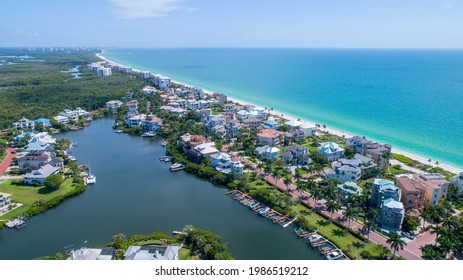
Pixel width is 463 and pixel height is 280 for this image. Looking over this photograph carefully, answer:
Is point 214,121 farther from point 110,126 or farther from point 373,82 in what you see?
point 373,82

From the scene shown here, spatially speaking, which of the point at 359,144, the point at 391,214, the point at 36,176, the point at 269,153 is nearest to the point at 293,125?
the point at 359,144

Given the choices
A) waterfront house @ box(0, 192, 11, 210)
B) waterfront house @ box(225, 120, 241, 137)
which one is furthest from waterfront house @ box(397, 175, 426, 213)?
waterfront house @ box(0, 192, 11, 210)

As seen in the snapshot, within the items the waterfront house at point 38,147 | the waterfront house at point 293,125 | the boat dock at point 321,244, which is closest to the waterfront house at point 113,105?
the waterfront house at point 38,147

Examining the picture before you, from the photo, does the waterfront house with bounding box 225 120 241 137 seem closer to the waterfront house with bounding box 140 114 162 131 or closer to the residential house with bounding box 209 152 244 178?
the waterfront house with bounding box 140 114 162 131

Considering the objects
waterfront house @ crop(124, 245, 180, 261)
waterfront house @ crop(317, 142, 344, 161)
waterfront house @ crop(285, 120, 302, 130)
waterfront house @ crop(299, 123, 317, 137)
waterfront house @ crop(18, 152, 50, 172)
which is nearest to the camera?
waterfront house @ crop(124, 245, 180, 261)
